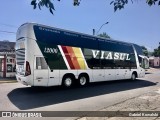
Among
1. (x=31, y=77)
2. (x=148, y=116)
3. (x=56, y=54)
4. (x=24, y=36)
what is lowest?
(x=148, y=116)

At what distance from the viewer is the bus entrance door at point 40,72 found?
41.1ft

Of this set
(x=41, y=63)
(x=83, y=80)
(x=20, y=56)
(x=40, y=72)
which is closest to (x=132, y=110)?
(x=40, y=72)

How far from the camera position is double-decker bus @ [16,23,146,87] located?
12.5 m

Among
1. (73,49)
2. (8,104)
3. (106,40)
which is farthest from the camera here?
(106,40)

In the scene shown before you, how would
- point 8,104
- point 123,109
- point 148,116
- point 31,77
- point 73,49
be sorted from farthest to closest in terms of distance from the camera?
1. point 73,49
2. point 31,77
3. point 8,104
4. point 123,109
5. point 148,116

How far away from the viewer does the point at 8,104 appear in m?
9.92

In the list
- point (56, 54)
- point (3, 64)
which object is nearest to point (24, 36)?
point (56, 54)

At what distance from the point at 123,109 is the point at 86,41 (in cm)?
749

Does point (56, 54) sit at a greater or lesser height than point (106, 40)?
lesser

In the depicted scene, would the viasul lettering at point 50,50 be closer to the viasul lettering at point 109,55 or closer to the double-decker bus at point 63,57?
the double-decker bus at point 63,57

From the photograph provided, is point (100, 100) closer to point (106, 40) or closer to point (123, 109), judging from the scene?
point (123, 109)

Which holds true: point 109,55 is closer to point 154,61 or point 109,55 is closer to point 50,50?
point 50,50

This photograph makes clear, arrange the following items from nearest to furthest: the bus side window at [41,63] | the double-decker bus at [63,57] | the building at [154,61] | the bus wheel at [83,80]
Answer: the double-decker bus at [63,57] → the bus side window at [41,63] → the bus wheel at [83,80] → the building at [154,61]

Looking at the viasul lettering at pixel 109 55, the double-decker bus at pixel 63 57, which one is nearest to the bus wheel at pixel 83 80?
the double-decker bus at pixel 63 57
